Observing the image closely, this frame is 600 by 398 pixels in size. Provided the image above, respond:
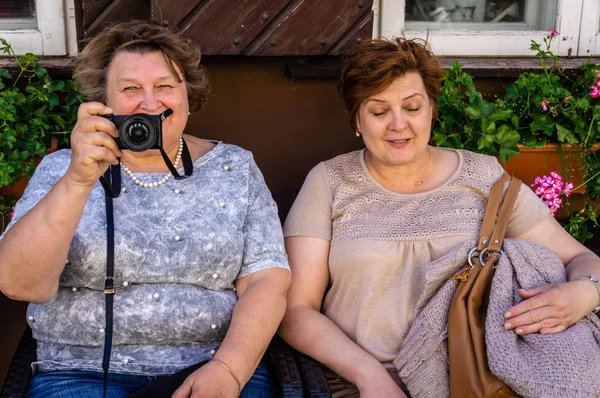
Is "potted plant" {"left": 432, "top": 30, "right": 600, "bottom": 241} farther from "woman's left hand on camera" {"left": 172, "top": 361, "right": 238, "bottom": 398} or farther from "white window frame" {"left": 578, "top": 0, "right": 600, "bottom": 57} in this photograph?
"woman's left hand on camera" {"left": 172, "top": 361, "right": 238, "bottom": 398}

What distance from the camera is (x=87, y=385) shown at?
2145 millimetres

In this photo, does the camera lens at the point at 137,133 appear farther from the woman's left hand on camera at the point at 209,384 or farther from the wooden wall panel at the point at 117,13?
the wooden wall panel at the point at 117,13

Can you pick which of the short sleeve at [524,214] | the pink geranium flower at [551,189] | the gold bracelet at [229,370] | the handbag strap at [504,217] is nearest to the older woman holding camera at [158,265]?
the gold bracelet at [229,370]

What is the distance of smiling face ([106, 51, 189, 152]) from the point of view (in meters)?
2.27

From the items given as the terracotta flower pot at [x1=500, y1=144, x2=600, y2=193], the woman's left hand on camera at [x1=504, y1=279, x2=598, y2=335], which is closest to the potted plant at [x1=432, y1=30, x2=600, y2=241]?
the terracotta flower pot at [x1=500, y1=144, x2=600, y2=193]

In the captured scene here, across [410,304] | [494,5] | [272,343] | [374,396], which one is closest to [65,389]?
[272,343]

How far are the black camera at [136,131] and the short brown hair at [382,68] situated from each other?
0.83m

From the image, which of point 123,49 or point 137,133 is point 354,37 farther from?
point 137,133

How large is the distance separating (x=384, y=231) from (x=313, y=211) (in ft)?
0.81

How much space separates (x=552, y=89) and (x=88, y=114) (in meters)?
1.79

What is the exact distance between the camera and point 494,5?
3279 mm

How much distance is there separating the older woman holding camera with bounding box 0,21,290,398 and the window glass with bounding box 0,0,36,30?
0.65 metres

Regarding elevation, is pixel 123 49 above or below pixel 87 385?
above

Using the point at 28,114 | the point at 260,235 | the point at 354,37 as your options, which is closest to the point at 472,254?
the point at 260,235
